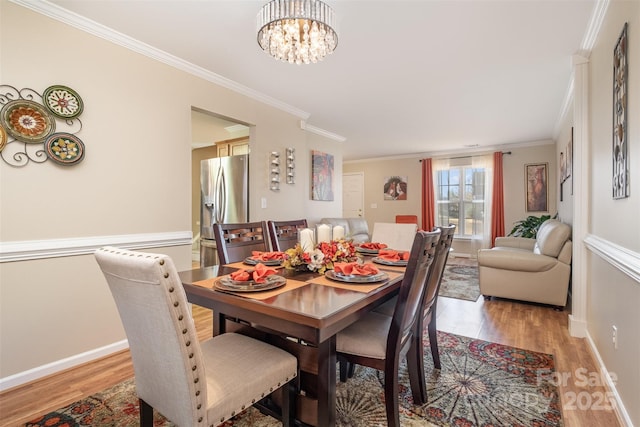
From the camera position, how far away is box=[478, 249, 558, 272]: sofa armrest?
3320mm

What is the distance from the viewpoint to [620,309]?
1639 mm

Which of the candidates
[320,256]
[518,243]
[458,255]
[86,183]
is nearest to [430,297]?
[320,256]

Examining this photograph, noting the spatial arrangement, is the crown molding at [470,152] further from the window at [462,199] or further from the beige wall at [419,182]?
the window at [462,199]

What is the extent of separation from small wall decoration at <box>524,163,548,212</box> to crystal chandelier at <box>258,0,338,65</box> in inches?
235

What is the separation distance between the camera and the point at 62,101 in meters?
2.11

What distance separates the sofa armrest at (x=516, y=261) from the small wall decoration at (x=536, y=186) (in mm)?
3337

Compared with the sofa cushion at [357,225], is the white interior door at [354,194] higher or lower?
higher

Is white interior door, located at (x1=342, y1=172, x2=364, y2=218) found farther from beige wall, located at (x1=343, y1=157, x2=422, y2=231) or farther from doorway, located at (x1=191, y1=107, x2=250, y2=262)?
doorway, located at (x1=191, y1=107, x2=250, y2=262)

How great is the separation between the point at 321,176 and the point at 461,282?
2784 mm

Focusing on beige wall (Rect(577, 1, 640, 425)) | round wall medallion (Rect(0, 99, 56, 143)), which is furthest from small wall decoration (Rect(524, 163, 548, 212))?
round wall medallion (Rect(0, 99, 56, 143))

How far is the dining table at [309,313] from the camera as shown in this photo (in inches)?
43.9

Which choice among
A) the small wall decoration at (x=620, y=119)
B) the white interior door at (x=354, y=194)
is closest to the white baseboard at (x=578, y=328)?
the small wall decoration at (x=620, y=119)

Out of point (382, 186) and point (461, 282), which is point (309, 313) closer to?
point (461, 282)

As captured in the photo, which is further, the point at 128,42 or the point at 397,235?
the point at 397,235
